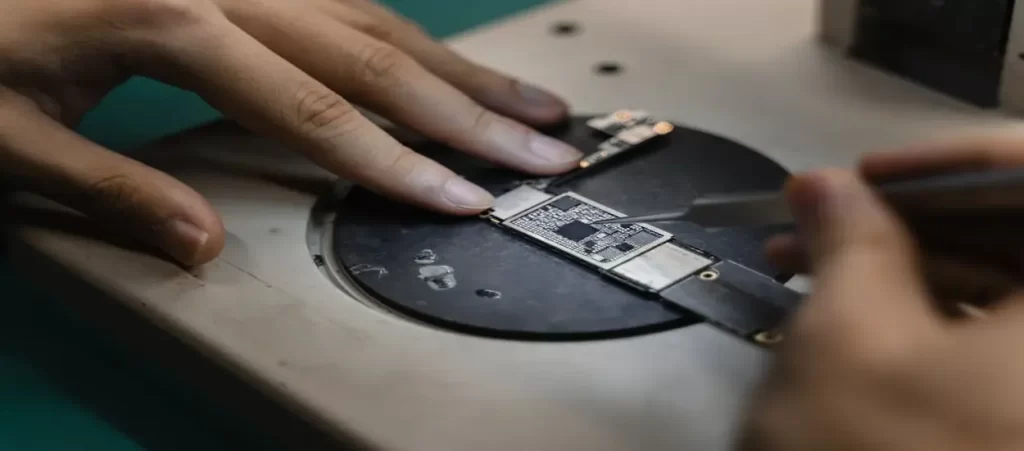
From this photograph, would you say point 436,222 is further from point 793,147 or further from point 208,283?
point 793,147

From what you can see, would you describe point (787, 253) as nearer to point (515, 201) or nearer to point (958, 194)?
point (958, 194)

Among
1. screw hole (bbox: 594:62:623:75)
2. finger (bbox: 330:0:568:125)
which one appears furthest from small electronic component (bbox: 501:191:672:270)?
screw hole (bbox: 594:62:623:75)

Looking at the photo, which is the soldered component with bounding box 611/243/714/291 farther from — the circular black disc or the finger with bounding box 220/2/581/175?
the finger with bounding box 220/2/581/175

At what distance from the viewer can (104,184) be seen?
599 millimetres

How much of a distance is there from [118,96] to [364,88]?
30 centimetres

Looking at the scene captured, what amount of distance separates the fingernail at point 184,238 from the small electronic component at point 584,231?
0.18 meters

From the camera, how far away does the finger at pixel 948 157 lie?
1.36ft

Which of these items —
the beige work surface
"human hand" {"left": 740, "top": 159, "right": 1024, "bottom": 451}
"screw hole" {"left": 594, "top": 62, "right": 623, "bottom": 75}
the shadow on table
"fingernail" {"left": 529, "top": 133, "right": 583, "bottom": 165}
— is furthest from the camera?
"screw hole" {"left": 594, "top": 62, "right": 623, "bottom": 75}

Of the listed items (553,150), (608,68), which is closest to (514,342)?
(553,150)

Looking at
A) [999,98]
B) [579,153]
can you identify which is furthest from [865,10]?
[579,153]

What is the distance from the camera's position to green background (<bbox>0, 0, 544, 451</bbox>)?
57 cm

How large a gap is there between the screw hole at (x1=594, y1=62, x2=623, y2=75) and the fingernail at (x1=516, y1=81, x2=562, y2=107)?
0.37 ft

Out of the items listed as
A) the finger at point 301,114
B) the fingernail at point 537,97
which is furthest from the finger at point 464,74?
the finger at point 301,114

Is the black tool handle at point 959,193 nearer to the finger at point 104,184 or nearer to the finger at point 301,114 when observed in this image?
the finger at point 301,114
